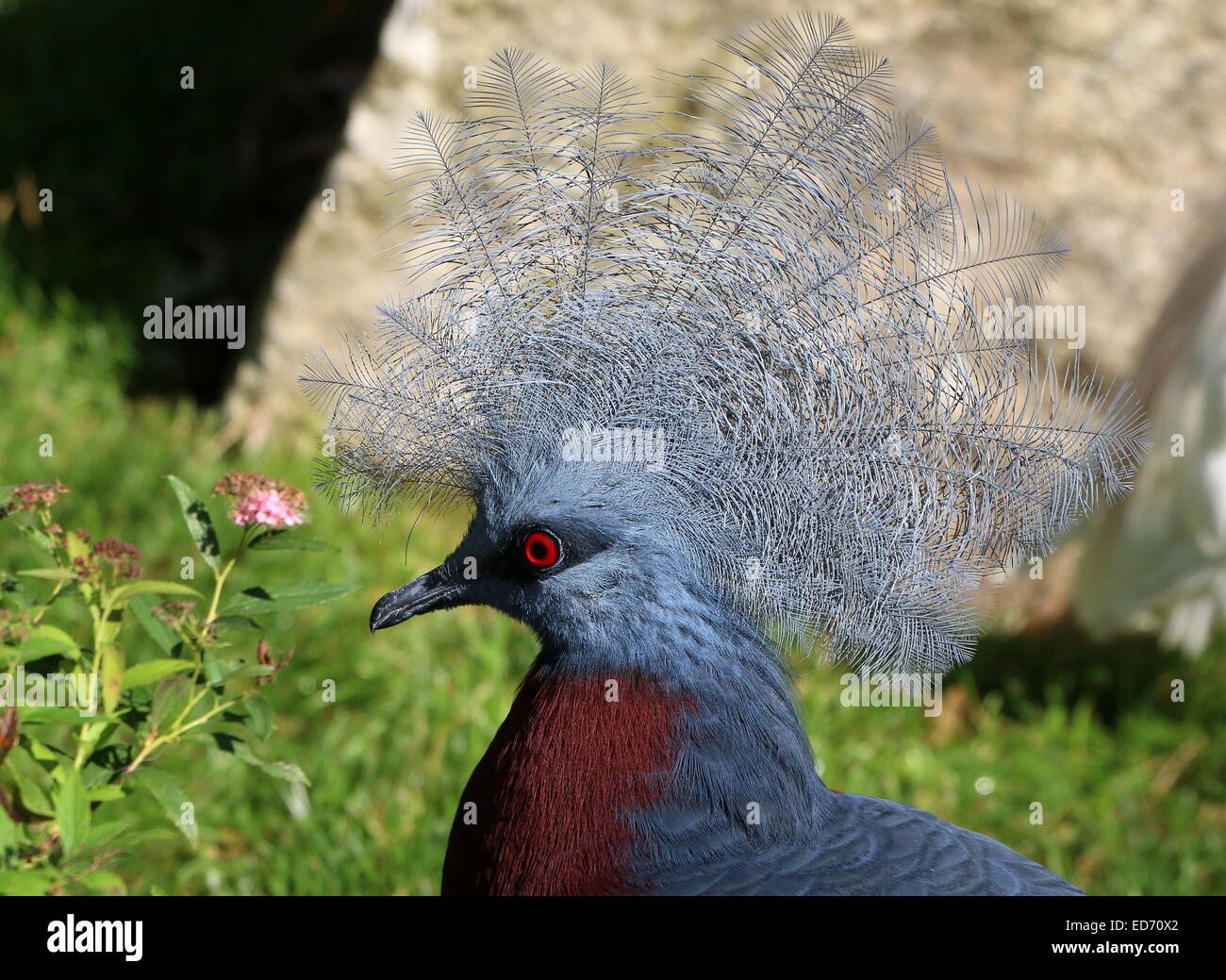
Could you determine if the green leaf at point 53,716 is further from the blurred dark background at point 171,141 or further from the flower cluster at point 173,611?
the blurred dark background at point 171,141

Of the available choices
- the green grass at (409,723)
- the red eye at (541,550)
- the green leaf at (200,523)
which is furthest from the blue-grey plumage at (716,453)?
the green grass at (409,723)

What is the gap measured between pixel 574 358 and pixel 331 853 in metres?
1.50

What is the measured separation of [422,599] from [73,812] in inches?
23.0

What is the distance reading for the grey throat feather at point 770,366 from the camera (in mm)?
1822

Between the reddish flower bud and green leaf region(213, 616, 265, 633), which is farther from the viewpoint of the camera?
green leaf region(213, 616, 265, 633)

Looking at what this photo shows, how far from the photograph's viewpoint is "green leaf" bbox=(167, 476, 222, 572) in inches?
73.4

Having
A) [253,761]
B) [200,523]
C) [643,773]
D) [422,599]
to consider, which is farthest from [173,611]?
[643,773]

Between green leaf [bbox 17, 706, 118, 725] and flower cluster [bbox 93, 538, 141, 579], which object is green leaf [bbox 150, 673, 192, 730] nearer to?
green leaf [bbox 17, 706, 118, 725]

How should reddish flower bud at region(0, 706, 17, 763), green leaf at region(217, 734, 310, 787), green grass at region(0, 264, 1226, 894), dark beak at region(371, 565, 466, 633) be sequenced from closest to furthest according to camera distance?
reddish flower bud at region(0, 706, 17, 763), green leaf at region(217, 734, 310, 787), dark beak at region(371, 565, 466, 633), green grass at region(0, 264, 1226, 894)

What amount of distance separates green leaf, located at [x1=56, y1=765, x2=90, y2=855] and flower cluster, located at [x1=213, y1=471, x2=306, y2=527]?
43cm

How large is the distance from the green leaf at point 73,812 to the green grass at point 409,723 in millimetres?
1045

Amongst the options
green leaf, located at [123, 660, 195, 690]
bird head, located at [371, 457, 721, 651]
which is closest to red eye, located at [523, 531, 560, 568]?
bird head, located at [371, 457, 721, 651]

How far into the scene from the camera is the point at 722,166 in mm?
1920
